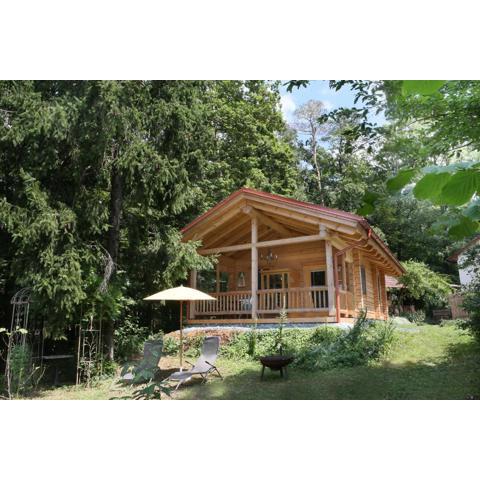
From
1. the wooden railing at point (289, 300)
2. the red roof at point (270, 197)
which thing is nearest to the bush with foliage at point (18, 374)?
the red roof at point (270, 197)

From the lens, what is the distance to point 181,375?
6188 mm

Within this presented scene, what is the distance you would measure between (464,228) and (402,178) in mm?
197

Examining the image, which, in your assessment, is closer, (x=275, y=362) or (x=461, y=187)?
(x=461, y=187)

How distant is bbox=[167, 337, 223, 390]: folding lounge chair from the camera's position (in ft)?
20.2

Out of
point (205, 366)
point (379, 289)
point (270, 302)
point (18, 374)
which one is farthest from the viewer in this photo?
point (379, 289)

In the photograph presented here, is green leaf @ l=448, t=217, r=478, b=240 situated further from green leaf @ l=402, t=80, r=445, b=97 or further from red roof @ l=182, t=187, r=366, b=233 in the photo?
red roof @ l=182, t=187, r=366, b=233

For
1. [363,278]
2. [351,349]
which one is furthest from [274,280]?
[351,349]

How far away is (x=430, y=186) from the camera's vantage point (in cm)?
87

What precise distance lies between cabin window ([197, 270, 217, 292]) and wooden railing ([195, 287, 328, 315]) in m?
0.68

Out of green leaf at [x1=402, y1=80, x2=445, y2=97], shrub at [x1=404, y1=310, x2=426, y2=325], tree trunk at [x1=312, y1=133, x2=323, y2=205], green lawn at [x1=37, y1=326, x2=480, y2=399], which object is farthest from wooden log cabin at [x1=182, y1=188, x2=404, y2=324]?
green leaf at [x1=402, y1=80, x2=445, y2=97]

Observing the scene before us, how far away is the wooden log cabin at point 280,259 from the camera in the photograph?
8453mm

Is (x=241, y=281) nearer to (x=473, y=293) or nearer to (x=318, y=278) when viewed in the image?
(x=318, y=278)
